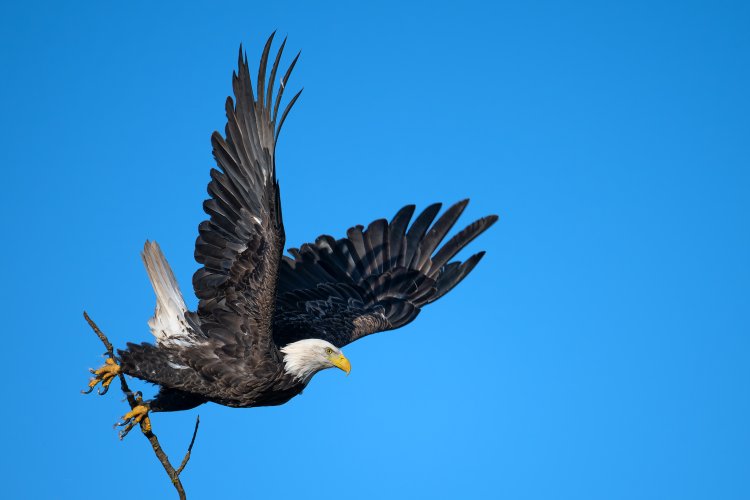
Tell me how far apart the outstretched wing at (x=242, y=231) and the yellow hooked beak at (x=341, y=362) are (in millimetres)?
719

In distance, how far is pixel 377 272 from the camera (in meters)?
11.3

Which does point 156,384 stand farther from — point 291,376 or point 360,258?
point 360,258

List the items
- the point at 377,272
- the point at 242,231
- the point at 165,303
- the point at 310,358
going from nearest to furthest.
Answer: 1. the point at 242,231
2. the point at 310,358
3. the point at 165,303
4. the point at 377,272

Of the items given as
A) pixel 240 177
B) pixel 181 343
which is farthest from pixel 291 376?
pixel 240 177

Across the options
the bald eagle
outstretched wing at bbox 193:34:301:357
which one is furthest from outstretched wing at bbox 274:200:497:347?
outstretched wing at bbox 193:34:301:357

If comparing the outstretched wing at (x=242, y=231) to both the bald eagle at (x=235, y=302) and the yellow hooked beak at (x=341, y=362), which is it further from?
the yellow hooked beak at (x=341, y=362)

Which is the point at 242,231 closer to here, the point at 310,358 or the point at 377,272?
the point at 310,358

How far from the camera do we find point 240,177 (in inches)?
311

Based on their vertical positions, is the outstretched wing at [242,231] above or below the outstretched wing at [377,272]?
below

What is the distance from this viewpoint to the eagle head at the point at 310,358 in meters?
8.53

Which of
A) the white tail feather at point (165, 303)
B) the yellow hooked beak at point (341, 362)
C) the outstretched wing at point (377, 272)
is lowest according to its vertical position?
the yellow hooked beak at point (341, 362)

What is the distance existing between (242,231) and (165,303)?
146 centimetres

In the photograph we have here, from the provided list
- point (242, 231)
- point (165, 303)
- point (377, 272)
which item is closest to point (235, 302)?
point (242, 231)

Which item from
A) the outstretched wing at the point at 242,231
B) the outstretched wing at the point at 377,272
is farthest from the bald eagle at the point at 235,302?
the outstretched wing at the point at 377,272
